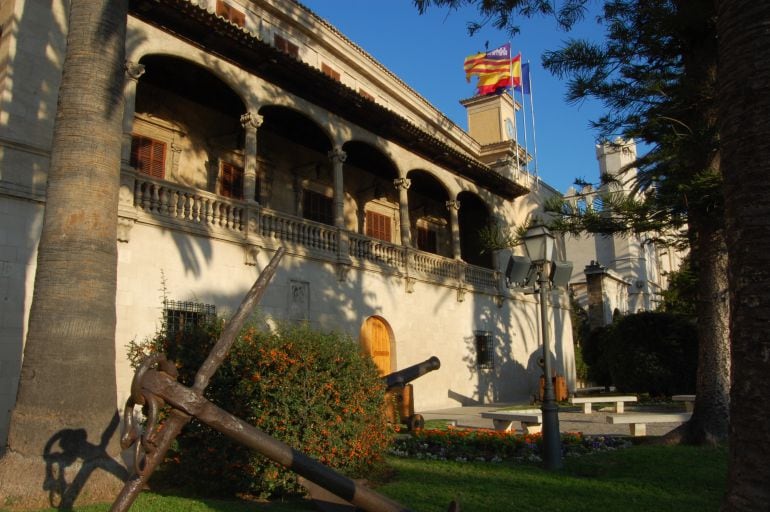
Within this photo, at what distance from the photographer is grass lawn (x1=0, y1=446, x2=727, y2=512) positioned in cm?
564

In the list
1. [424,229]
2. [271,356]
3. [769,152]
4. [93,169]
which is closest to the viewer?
[769,152]

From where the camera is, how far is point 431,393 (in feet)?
60.8

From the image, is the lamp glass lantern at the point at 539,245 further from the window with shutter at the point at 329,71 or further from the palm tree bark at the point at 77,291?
the window with shutter at the point at 329,71

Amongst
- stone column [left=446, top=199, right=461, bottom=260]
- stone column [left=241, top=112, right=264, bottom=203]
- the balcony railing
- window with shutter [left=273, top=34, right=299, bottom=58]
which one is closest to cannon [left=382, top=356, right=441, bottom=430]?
the balcony railing

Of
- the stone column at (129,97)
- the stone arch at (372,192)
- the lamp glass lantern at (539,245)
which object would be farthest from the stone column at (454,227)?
the lamp glass lantern at (539,245)

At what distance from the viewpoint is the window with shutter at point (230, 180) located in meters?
16.2

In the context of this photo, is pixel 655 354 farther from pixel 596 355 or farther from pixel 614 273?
pixel 614 273

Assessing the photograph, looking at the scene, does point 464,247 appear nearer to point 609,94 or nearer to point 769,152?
point 609,94

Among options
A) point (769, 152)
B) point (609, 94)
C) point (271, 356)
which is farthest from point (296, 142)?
point (769, 152)

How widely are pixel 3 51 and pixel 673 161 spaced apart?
39.5 feet

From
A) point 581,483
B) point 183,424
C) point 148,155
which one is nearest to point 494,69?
point 148,155

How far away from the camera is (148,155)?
571 inches

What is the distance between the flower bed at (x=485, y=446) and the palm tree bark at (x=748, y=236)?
5.29 meters

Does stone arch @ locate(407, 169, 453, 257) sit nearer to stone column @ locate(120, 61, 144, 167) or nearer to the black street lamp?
stone column @ locate(120, 61, 144, 167)
